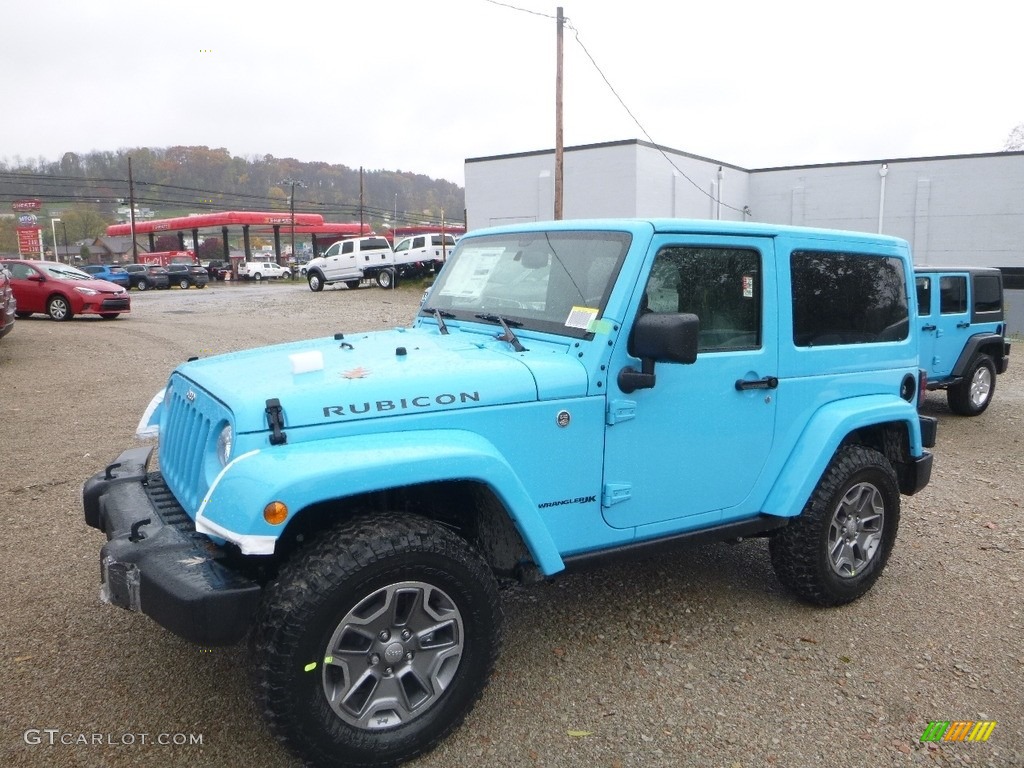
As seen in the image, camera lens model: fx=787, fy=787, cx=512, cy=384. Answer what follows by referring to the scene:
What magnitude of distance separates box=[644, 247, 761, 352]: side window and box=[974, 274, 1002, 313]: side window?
804cm

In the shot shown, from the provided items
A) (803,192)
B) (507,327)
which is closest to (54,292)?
(507,327)

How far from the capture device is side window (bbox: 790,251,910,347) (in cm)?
A: 381

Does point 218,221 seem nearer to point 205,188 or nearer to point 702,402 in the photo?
point 205,188

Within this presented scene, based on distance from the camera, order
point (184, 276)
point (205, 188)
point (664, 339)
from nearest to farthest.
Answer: point (664, 339)
point (184, 276)
point (205, 188)

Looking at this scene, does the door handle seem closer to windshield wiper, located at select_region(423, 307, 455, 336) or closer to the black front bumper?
windshield wiper, located at select_region(423, 307, 455, 336)

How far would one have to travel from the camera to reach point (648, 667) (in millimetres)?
3463

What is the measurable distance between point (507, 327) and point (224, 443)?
1.29 m

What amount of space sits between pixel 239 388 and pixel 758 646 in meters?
2.59

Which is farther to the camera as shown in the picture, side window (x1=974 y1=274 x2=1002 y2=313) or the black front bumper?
side window (x1=974 y1=274 x2=1002 y2=313)

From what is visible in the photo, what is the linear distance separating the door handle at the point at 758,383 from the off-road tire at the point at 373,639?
146 centimetres

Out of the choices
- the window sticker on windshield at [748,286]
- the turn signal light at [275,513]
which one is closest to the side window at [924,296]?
the window sticker on windshield at [748,286]
